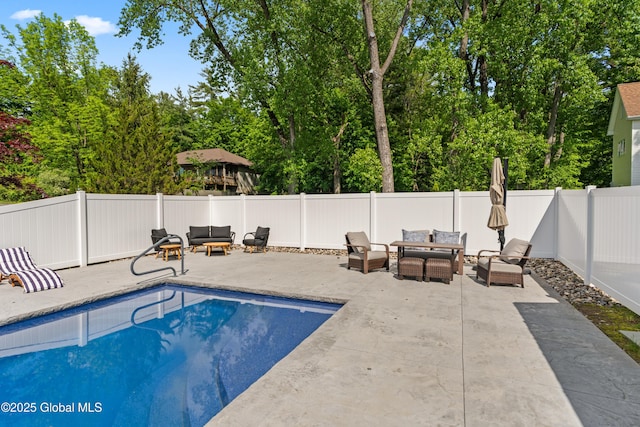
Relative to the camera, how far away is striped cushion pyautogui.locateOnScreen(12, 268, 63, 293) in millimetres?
6477

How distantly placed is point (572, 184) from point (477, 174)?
3.88 m

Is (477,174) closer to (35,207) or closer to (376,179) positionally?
(376,179)

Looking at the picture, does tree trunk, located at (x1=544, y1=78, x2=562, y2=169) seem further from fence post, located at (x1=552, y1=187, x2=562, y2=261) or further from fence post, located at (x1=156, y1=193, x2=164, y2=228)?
fence post, located at (x1=156, y1=193, x2=164, y2=228)

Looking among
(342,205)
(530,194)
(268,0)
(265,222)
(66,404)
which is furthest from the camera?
(268,0)

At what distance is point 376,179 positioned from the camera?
16.1 meters

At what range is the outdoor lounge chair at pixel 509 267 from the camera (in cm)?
645

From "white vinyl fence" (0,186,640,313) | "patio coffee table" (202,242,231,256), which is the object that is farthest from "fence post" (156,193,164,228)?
"patio coffee table" (202,242,231,256)

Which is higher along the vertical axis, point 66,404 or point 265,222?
point 265,222

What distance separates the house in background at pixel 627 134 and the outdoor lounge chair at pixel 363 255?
12770 millimetres

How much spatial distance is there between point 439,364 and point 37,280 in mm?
7495

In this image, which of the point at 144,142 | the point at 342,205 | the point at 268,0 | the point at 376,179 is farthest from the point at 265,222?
the point at 268,0

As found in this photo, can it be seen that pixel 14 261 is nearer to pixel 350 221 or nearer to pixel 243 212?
pixel 243 212

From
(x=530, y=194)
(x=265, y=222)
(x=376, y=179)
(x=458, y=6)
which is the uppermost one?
(x=458, y=6)

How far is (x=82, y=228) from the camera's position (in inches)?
346
